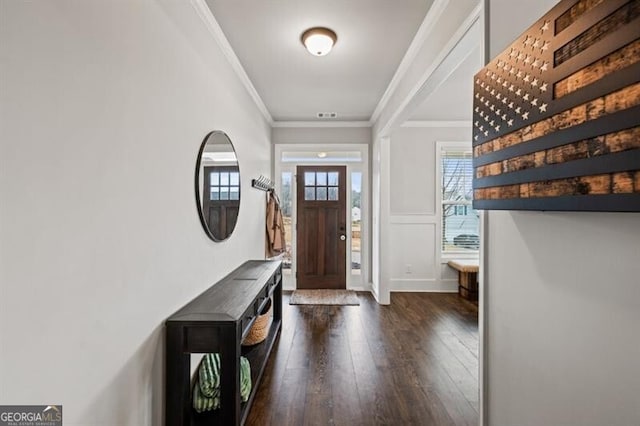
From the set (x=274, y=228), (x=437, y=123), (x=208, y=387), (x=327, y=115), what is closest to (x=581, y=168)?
(x=208, y=387)

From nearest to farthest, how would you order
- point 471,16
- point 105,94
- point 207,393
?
point 105,94
point 471,16
point 207,393

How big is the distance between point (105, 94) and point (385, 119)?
3392 millimetres

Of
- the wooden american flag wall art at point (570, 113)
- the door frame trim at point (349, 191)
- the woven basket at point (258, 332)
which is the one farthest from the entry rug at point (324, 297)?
the wooden american flag wall art at point (570, 113)

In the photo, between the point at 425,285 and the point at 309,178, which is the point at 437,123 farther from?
the point at 425,285

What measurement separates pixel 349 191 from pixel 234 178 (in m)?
2.88

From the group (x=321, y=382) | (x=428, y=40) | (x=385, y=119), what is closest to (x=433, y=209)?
(x=385, y=119)

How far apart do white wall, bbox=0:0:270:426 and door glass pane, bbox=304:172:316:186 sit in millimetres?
3451

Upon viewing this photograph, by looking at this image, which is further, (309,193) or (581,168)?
(309,193)

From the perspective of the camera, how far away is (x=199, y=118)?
2.14 m

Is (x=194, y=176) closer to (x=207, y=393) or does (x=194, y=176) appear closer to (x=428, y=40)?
(x=207, y=393)

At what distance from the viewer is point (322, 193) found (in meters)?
5.44

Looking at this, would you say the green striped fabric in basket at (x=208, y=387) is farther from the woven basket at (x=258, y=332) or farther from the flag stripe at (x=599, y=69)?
the flag stripe at (x=599, y=69)

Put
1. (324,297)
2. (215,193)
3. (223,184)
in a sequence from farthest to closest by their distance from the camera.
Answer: (324,297)
(223,184)
(215,193)

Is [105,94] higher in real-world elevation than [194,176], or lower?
higher
